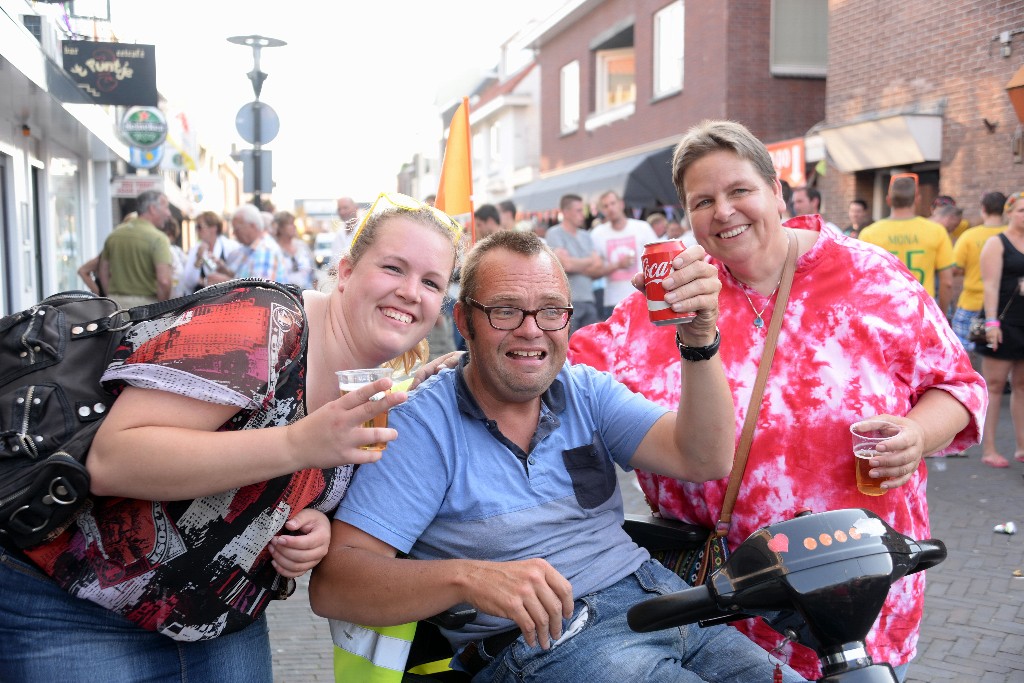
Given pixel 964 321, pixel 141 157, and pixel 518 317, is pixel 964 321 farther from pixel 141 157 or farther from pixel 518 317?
pixel 141 157

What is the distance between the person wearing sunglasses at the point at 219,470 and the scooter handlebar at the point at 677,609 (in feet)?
1.87

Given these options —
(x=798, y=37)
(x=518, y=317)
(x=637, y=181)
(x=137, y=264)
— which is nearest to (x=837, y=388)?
(x=518, y=317)

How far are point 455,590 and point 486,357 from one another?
2.20ft

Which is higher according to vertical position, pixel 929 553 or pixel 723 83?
pixel 723 83

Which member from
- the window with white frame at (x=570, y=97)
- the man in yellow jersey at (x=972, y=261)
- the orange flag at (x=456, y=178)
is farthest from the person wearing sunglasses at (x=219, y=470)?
the window with white frame at (x=570, y=97)

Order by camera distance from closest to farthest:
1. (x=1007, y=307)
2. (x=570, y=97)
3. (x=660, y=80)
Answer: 1. (x=1007, y=307)
2. (x=660, y=80)
3. (x=570, y=97)

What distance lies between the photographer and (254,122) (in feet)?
37.4

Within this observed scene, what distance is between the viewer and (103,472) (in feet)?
5.81

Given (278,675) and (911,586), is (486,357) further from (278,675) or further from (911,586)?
(278,675)

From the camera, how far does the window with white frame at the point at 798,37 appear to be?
16.8 m

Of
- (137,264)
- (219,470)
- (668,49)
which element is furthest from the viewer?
(668,49)

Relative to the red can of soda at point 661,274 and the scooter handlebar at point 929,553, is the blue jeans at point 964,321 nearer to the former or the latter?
the red can of soda at point 661,274

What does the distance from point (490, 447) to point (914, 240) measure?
6.43m

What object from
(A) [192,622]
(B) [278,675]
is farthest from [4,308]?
(A) [192,622]
